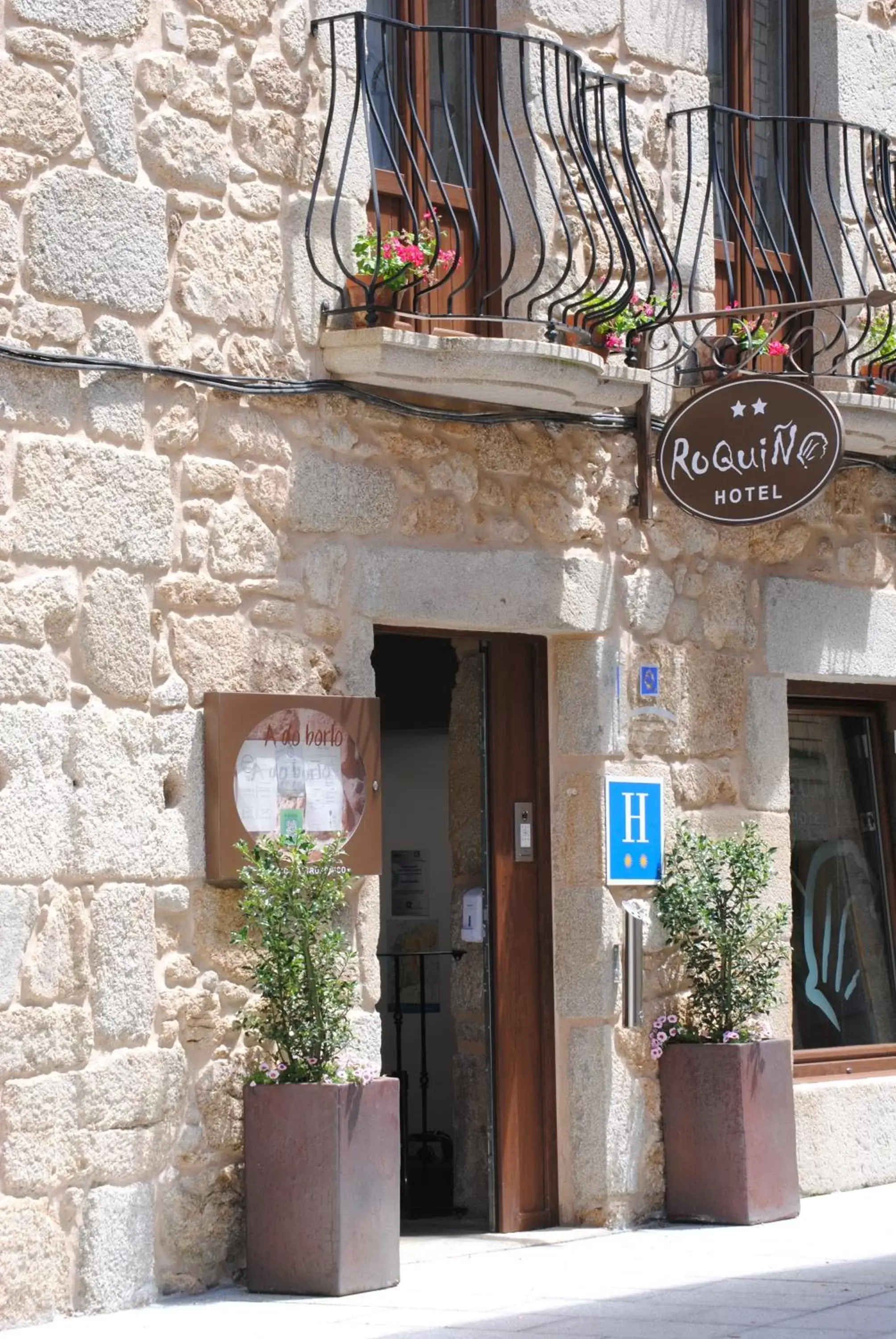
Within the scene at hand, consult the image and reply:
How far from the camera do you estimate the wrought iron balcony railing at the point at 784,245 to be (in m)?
8.09

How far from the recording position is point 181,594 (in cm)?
641

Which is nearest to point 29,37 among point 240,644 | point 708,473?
point 240,644

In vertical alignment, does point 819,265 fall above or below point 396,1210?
above

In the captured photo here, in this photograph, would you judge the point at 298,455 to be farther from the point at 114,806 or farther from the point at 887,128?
the point at 887,128

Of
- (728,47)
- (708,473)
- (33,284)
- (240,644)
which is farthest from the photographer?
(728,47)

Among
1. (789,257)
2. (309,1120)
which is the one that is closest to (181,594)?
(309,1120)

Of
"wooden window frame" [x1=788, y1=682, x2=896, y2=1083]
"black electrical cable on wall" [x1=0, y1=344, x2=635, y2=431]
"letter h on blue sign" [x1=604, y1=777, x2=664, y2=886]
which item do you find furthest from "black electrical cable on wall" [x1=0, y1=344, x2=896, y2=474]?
"wooden window frame" [x1=788, y1=682, x2=896, y2=1083]

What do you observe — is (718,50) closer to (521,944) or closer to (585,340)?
(585,340)

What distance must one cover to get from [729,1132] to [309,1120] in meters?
1.91

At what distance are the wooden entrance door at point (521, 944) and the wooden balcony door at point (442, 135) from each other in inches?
49.6

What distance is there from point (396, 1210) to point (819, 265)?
437cm

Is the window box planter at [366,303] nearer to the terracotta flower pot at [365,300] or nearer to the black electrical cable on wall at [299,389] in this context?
the terracotta flower pot at [365,300]

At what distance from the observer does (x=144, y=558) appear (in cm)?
632

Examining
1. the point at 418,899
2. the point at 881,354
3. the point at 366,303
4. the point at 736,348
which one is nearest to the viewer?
the point at 366,303
